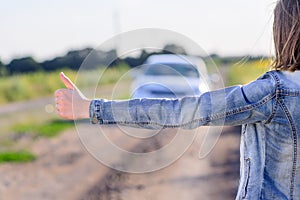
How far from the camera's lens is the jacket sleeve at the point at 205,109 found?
4.85 ft

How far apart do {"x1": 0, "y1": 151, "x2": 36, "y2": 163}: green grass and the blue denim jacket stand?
7.65 meters

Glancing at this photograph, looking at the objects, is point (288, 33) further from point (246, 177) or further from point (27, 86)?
point (27, 86)

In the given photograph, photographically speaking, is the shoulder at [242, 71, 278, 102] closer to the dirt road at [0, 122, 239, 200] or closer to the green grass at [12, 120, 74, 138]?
the dirt road at [0, 122, 239, 200]

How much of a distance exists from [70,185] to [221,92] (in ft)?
17.8

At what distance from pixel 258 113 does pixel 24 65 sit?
47.4 metres

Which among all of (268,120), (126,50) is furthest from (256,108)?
(126,50)

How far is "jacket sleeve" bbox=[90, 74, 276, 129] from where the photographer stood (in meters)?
1.48

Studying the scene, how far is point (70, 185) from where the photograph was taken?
6719 millimetres

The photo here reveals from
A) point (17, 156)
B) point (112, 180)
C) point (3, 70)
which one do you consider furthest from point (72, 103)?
point (3, 70)

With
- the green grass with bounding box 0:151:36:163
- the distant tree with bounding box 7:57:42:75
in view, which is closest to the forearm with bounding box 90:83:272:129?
the green grass with bounding box 0:151:36:163

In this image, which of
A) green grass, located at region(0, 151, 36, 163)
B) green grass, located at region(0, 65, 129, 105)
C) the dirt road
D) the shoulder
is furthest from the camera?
green grass, located at region(0, 65, 129, 105)

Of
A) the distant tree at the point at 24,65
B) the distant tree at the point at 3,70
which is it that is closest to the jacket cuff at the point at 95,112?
the distant tree at the point at 3,70

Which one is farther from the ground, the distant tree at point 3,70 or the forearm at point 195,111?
the forearm at point 195,111

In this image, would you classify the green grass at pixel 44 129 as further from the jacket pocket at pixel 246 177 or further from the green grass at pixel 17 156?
the jacket pocket at pixel 246 177
